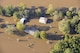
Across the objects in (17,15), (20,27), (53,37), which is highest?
(17,15)

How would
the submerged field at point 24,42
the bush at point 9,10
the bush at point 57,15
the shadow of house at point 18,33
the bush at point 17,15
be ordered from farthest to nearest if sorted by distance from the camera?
the bush at point 9,10 → the bush at point 17,15 → the bush at point 57,15 → the shadow of house at point 18,33 → the submerged field at point 24,42

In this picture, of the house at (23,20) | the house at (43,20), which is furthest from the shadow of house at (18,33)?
the house at (43,20)

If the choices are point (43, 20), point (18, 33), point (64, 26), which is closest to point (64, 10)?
point (43, 20)

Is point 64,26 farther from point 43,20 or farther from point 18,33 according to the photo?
point 18,33

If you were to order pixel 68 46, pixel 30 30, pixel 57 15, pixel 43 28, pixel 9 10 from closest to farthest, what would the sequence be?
pixel 68 46, pixel 30 30, pixel 43 28, pixel 57 15, pixel 9 10

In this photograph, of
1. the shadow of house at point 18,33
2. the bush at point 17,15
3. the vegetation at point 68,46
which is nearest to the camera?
the vegetation at point 68,46

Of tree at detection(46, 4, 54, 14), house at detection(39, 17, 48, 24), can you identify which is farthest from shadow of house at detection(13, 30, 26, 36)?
tree at detection(46, 4, 54, 14)

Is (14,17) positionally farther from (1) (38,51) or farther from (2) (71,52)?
(2) (71,52)

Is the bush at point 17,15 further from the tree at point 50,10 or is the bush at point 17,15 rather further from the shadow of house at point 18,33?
the tree at point 50,10

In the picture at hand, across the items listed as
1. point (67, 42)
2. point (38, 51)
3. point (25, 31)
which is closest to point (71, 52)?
point (67, 42)
